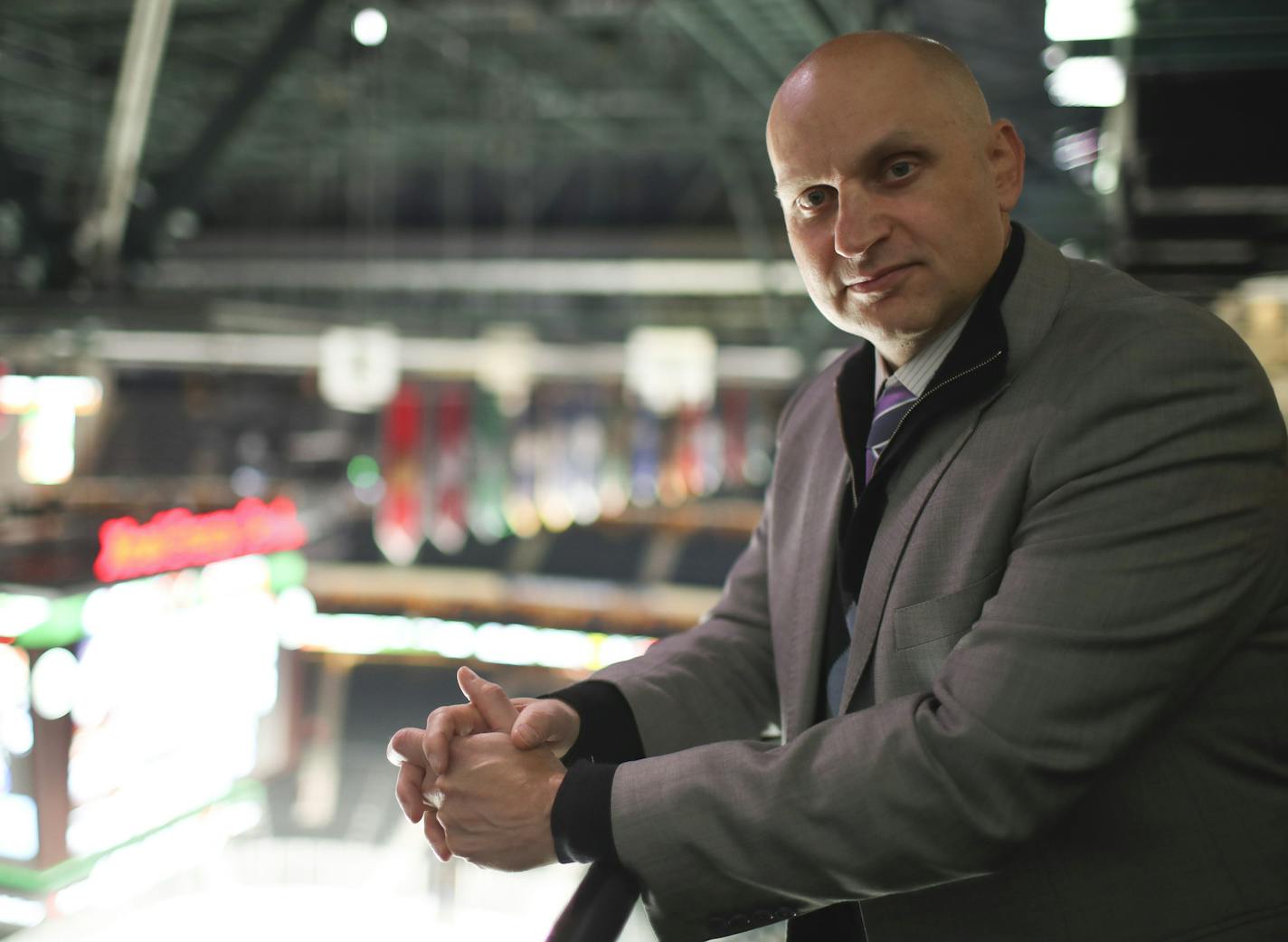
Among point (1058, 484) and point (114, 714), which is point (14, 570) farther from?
point (1058, 484)

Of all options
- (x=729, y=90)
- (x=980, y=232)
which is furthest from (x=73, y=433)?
(x=980, y=232)

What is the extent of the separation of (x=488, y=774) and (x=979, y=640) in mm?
501

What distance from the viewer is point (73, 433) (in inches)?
414

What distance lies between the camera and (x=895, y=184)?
4.02 feet

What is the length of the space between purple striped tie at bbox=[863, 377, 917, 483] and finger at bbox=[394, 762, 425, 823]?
602 mm

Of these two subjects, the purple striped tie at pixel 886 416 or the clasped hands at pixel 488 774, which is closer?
the clasped hands at pixel 488 774

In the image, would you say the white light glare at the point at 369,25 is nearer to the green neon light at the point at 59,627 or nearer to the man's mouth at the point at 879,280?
the man's mouth at the point at 879,280

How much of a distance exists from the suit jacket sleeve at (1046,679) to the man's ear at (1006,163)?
0.90 feet

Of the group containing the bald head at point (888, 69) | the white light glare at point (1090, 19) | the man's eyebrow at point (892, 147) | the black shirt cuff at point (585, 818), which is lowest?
the black shirt cuff at point (585, 818)

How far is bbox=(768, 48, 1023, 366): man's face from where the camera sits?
1.21 m

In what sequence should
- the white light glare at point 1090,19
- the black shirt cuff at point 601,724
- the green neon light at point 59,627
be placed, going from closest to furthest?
the black shirt cuff at point 601,724, the white light glare at point 1090,19, the green neon light at point 59,627

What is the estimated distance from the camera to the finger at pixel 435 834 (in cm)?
129

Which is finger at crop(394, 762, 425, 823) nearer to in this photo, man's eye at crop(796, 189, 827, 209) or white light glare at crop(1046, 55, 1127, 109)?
man's eye at crop(796, 189, 827, 209)

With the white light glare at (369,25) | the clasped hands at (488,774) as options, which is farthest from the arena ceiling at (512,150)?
the clasped hands at (488,774)
